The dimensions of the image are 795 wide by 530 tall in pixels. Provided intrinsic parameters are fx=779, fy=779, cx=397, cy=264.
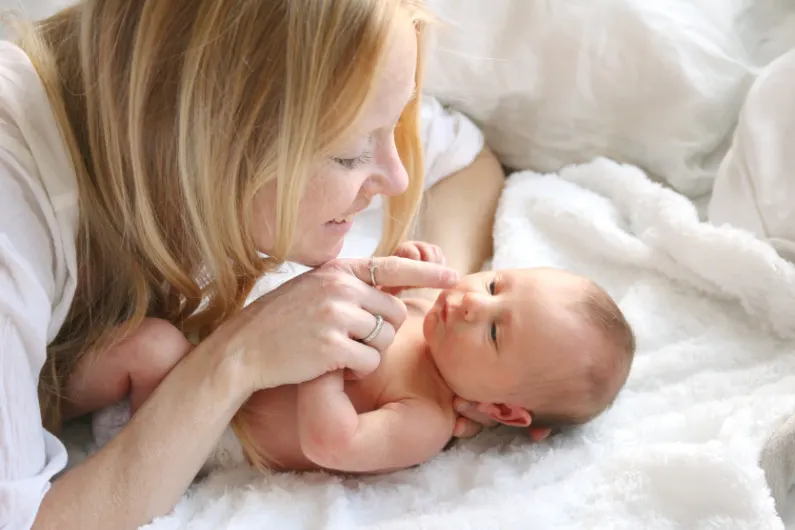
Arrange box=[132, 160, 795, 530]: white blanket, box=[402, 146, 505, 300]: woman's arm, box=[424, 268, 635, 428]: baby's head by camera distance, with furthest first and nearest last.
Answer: box=[402, 146, 505, 300]: woman's arm < box=[424, 268, 635, 428]: baby's head < box=[132, 160, 795, 530]: white blanket

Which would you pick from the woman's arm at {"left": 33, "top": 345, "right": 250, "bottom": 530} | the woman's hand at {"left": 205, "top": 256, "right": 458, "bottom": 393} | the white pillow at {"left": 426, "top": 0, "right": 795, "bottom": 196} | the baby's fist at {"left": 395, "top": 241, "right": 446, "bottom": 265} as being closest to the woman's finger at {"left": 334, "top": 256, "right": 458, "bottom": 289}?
the woman's hand at {"left": 205, "top": 256, "right": 458, "bottom": 393}

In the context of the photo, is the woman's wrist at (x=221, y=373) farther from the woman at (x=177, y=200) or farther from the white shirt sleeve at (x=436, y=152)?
the white shirt sleeve at (x=436, y=152)

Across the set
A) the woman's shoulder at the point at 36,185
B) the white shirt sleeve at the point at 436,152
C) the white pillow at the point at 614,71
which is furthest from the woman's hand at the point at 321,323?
the white pillow at the point at 614,71

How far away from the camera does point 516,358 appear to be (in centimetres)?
102

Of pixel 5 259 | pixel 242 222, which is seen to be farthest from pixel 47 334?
pixel 242 222

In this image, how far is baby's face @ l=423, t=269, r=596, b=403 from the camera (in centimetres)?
101

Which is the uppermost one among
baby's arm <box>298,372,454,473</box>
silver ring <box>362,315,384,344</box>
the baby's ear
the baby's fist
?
silver ring <box>362,315,384,344</box>

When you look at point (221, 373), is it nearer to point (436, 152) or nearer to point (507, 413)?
point (507, 413)

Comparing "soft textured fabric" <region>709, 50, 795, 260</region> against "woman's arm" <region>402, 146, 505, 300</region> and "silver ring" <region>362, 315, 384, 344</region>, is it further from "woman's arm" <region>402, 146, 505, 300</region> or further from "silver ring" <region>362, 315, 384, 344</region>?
"silver ring" <region>362, 315, 384, 344</region>

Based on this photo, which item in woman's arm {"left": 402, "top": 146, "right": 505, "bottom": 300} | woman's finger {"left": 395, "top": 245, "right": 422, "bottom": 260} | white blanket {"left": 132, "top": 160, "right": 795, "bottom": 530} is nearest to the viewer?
white blanket {"left": 132, "top": 160, "right": 795, "bottom": 530}

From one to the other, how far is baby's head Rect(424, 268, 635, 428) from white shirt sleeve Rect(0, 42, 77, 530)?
1.62 ft

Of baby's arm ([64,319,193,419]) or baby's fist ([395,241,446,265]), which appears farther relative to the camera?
baby's fist ([395,241,446,265])

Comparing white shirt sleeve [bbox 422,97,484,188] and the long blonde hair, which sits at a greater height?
the long blonde hair

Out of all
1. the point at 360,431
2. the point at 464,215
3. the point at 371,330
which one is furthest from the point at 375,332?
the point at 464,215
